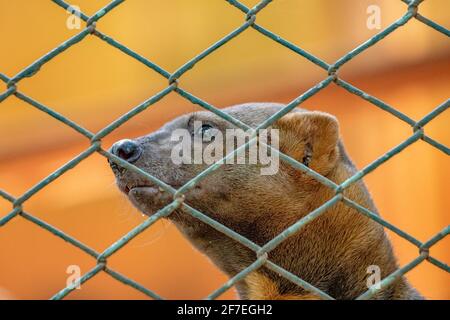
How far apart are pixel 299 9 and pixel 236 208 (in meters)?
4.48

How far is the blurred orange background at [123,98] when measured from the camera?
749 centimetres

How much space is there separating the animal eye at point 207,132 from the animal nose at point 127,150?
0.32 m

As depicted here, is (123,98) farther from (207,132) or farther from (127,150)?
(127,150)

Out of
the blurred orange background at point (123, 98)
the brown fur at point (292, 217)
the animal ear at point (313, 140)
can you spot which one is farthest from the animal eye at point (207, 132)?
the blurred orange background at point (123, 98)

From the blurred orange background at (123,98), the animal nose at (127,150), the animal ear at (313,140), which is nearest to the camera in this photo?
the animal nose at (127,150)

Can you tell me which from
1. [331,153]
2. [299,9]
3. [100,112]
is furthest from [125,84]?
[331,153]

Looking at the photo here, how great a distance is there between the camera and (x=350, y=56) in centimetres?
246

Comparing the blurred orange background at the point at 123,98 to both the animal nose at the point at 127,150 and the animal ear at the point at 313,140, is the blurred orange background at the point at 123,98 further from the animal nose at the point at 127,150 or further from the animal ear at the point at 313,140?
the animal nose at the point at 127,150

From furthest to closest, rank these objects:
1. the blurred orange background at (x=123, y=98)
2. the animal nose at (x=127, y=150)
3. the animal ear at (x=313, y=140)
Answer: the blurred orange background at (x=123, y=98)
the animal ear at (x=313, y=140)
the animal nose at (x=127, y=150)

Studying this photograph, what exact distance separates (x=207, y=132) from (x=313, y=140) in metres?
0.46

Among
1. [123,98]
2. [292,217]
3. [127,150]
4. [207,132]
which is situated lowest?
[292,217]

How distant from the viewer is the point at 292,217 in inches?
142

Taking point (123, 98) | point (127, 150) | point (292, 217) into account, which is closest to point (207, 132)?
point (127, 150)

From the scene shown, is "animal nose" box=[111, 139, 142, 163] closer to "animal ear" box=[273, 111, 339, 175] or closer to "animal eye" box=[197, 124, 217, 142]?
"animal eye" box=[197, 124, 217, 142]
